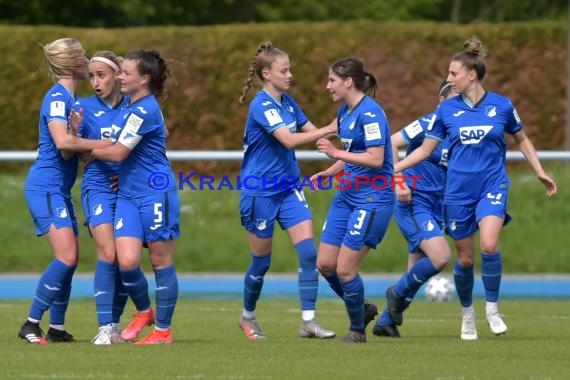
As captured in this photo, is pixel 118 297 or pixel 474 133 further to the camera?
pixel 474 133

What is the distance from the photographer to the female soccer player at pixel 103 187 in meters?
10.1

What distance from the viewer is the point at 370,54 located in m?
22.2

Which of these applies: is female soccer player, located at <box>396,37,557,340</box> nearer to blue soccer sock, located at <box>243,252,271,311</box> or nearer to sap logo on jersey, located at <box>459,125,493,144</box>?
sap logo on jersey, located at <box>459,125,493,144</box>

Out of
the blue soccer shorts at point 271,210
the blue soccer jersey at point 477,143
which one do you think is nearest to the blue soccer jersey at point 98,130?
the blue soccer shorts at point 271,210

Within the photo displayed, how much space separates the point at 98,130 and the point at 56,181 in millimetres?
461

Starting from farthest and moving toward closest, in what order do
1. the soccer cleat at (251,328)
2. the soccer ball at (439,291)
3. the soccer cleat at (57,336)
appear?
the soccer ball at (439,291)
the soccer cleat at (251,328)
the soccer cleat at (57,336)

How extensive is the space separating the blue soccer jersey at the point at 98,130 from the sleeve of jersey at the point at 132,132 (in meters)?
0.29

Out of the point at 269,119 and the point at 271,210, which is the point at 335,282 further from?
the point at 269,119

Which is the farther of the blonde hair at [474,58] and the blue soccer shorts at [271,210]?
the blue soccer shorts at [271,210]

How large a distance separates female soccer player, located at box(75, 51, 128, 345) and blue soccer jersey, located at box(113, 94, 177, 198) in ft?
0.56

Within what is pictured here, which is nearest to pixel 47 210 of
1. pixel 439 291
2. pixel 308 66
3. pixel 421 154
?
pixel 421 154

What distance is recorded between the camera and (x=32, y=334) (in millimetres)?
10188

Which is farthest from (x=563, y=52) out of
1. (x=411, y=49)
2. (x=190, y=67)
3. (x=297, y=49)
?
(x=190, y=67)

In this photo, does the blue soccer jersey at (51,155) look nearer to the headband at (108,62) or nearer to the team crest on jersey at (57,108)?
the team crest on jersey at (57,108)
